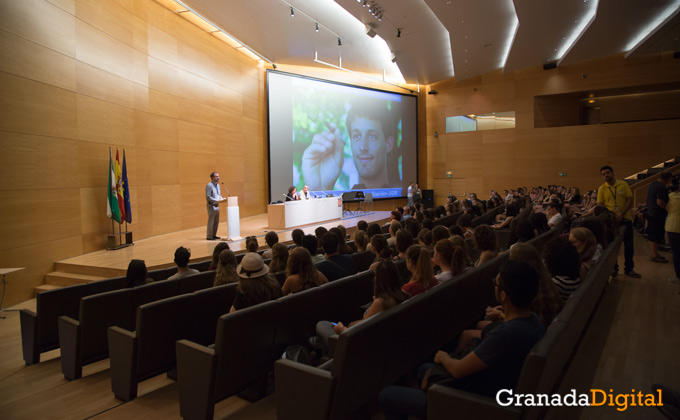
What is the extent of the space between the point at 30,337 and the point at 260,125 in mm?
10017

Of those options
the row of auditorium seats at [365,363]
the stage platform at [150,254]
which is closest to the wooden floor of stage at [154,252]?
the stage platform at [150,254]

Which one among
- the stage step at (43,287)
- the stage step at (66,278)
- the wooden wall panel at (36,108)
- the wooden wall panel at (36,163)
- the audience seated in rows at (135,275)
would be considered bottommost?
the stage step at (43,287)

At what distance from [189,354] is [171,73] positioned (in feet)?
26.8

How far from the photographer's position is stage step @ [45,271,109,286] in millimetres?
5855

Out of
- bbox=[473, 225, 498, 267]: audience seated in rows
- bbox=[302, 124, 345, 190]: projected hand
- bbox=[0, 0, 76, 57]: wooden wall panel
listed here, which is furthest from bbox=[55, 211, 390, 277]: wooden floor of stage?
bbox=[473, 225, 498, 267]: audience seated in rows

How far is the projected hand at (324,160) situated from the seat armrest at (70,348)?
34.3ft

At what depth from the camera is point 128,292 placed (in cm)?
338

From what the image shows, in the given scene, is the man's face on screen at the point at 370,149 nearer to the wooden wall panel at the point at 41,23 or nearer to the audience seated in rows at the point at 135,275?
the wooden wall panel at the point at 41,23

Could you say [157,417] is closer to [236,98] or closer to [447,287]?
[447,287]

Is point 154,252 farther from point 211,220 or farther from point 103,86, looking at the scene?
point 103,86

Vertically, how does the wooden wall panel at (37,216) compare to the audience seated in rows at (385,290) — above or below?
above

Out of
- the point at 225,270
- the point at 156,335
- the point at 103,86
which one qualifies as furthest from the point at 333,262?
the point at 103,86

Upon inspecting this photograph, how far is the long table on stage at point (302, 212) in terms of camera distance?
9.32 meters

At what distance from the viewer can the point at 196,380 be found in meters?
2.39
